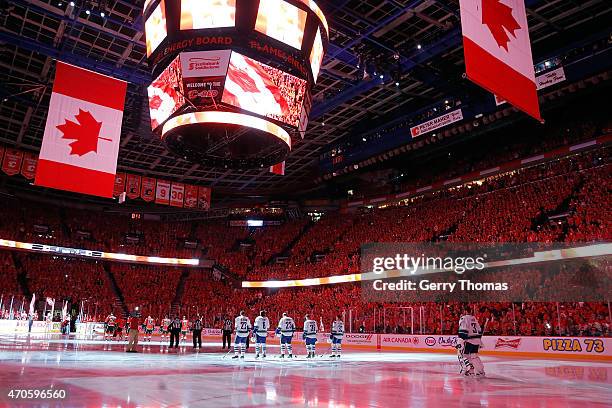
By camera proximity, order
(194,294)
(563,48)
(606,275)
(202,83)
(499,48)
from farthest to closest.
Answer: (194,294) < (563,48) < (606,275) < (202,83) < (499,48)

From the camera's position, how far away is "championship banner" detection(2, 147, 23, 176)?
28.5 m

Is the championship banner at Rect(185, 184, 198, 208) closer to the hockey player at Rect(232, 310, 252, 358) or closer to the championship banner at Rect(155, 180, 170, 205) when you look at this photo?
the championship banner at Rect(155, 180, 170, 205)

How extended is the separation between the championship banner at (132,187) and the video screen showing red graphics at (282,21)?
2224cm

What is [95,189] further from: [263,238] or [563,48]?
[263,238]

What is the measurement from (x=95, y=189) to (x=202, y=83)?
4.24 m

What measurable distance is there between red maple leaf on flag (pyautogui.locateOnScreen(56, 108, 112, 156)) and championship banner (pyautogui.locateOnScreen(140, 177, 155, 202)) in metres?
20.5

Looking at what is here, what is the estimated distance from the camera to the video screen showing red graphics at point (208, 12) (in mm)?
13258

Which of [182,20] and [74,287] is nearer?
[182,20]

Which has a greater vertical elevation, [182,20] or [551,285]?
[182,20]

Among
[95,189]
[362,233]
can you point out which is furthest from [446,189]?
[95,189]

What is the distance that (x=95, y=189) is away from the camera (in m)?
12.8

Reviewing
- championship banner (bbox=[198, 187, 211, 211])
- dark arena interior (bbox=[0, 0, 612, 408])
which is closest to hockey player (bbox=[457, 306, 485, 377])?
dark arena interior (bbox=[0, 0, 612, 408])

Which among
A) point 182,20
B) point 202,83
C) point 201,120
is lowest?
point 201,120

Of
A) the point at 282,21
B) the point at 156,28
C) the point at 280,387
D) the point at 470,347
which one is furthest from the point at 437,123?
the point at 280,387
